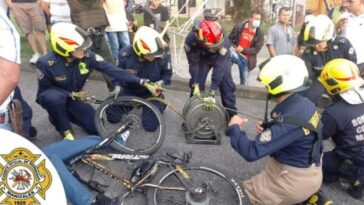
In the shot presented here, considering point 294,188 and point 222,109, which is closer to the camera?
point 294,188

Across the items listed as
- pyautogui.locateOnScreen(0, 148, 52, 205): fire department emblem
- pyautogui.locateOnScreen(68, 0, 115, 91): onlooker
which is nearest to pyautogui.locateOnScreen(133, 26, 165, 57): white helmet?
pyautogui.locateOnScreen(68, 0, 115, 91): onlooker

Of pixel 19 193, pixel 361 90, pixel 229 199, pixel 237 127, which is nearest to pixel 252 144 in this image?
pixel 237 127

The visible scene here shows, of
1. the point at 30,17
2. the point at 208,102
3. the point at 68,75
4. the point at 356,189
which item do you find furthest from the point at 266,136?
the point at 30,17

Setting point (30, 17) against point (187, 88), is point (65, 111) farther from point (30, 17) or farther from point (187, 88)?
point (30, 17)

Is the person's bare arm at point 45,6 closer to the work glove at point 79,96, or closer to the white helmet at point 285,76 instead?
the work glove at point 79,96

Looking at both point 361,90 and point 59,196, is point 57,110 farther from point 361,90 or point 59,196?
point 361,90

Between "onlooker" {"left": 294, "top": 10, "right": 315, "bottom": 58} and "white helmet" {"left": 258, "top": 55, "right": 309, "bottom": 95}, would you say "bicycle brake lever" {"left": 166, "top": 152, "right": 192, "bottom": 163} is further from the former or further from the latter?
"onlooker" {"left": 294, "top": 10, "right": 315, "bottom": 58}

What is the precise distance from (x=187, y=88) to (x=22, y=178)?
4.59m

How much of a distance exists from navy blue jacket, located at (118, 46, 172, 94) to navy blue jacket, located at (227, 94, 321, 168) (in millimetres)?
2028

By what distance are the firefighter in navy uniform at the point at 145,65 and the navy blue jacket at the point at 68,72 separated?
31 cm

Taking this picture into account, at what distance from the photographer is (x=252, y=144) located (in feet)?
9.93

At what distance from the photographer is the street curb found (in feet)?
19.9

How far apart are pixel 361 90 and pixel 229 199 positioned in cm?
162

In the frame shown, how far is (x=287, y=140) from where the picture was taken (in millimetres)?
2941
